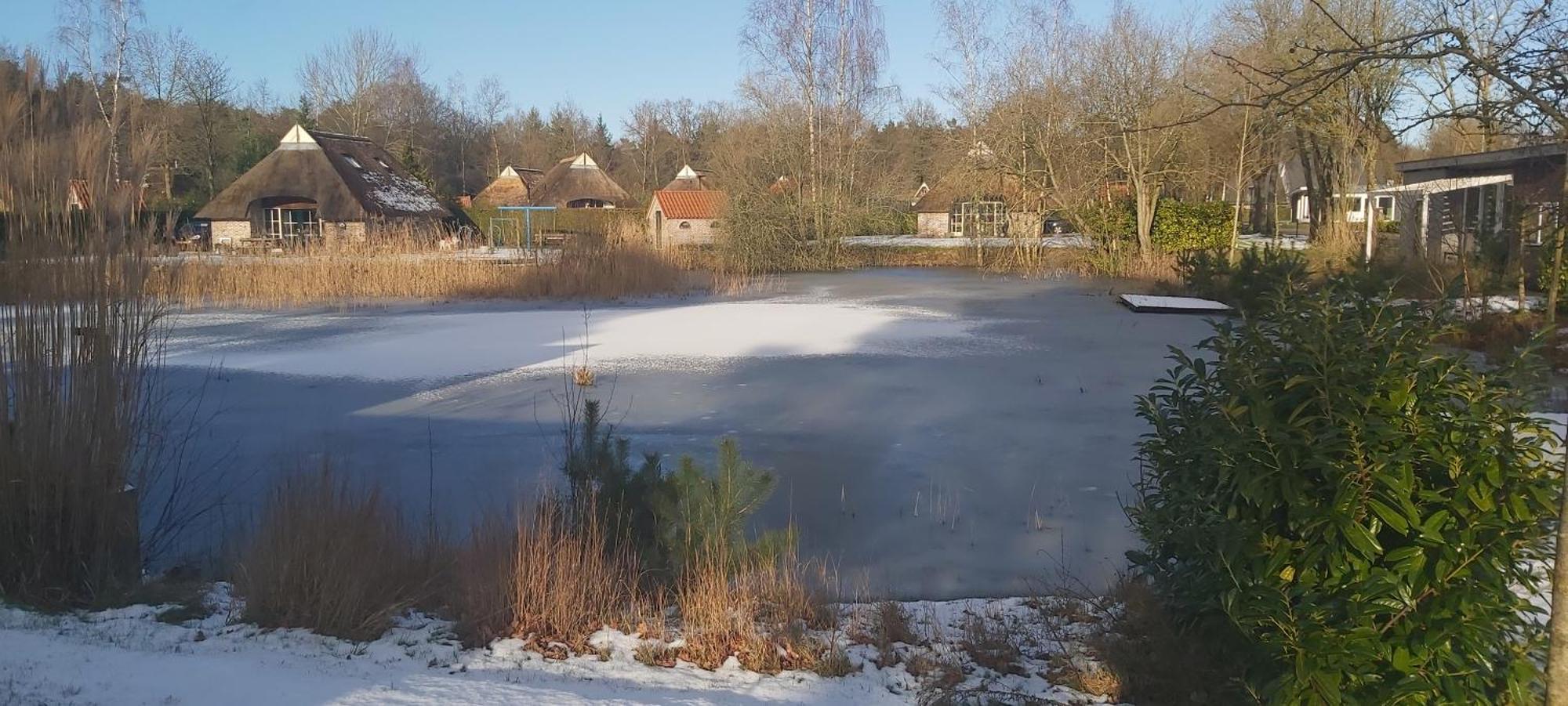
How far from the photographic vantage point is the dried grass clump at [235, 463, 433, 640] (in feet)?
14.5

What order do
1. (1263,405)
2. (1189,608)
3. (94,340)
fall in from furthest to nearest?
(94,340), (1189,608), (1263,405)

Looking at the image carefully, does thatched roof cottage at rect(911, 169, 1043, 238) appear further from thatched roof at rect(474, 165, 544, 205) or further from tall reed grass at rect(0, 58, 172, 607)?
thatched roof at rect(474, 165, 544, 205)

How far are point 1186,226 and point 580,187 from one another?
36.0 metres

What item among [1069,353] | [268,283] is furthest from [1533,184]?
[268,283]

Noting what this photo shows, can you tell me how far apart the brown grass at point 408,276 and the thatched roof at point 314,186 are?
59.5 feet

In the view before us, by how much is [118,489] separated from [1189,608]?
15.4 feet

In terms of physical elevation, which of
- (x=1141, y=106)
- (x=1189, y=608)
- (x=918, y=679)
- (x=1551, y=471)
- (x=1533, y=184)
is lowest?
(x=918, y=679)

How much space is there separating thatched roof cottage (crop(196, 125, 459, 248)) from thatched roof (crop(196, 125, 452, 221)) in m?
0.03

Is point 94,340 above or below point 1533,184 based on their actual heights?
below

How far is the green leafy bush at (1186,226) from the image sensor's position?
31.4 metres

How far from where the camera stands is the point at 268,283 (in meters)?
22.5

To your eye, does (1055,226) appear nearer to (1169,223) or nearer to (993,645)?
(1169,223)

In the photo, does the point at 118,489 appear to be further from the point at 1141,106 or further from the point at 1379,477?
the point at 1141,106

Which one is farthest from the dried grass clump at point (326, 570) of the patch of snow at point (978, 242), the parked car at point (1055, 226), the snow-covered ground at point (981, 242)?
the parked car at point (1055, 226)
